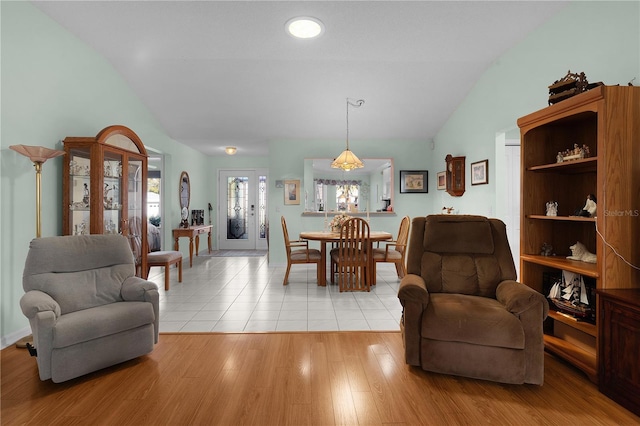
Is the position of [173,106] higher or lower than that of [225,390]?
higher

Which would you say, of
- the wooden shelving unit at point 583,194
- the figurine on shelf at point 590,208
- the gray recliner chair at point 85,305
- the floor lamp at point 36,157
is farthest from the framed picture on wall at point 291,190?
the figurine on shelf at point 590,208

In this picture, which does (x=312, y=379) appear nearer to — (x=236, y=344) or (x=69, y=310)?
(x=236, y=344)

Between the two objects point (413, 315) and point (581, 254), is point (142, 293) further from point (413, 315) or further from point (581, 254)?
point (581, 254)

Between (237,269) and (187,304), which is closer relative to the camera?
(187,304)

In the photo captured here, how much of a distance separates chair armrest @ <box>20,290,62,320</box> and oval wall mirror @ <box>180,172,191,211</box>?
457cm

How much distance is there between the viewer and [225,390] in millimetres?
1938

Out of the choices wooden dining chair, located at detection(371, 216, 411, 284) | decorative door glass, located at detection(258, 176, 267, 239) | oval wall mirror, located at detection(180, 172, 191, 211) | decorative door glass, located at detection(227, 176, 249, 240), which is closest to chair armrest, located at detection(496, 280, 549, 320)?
wooden dining chair, located at detection(371, 216, 411, 284)

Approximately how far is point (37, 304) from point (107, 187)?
5.58ft

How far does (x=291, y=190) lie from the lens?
Result: 6000 millimetres

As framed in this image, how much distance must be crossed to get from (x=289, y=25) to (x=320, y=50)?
0.56m

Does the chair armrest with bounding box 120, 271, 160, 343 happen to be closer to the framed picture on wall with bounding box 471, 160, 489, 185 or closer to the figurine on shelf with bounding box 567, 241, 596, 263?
the figurine on shelf with bounding box 567, 241, 596, 263

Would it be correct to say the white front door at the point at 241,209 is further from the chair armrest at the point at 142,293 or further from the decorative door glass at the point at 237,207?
the chair armrest at the point at 142,293

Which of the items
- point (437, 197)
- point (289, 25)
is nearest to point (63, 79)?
point (289, 25)

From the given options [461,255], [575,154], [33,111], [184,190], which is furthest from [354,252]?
[184,190]
